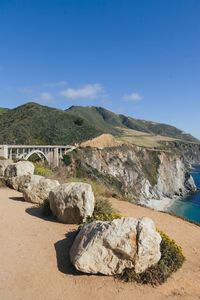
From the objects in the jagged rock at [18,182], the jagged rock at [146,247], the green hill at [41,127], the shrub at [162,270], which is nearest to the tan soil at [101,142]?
the green hill at [41,127]

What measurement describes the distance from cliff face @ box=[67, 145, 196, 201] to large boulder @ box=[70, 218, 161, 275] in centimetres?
6209

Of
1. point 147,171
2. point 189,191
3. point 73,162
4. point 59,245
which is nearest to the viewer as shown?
point 59,245

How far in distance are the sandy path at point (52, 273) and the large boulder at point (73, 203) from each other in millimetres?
409

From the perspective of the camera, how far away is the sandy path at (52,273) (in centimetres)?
790

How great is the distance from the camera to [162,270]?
892 cm

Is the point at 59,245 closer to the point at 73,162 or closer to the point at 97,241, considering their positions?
the point at 97,241

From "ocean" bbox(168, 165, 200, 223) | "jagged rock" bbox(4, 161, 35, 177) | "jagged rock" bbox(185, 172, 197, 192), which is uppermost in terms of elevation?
"jagged rock" bbox(4, 161, 35, 177)

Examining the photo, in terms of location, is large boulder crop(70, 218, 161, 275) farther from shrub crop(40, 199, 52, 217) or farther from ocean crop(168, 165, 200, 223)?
ocean crop(168, 165, 200, 223)

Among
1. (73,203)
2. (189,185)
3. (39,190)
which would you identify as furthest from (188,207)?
(73,203)

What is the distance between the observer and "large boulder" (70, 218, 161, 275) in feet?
28.4

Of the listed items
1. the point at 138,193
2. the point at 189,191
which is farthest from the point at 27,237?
the point at 189,191

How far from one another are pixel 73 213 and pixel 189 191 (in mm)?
103069

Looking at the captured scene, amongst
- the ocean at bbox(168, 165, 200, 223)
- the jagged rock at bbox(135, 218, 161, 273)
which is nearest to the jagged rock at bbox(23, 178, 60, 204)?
the jagged rock at bbox(135, 218, 161, 273)

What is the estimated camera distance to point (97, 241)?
29.2ft
